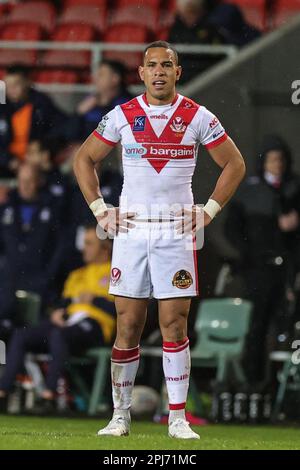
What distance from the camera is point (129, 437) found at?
23.8ft

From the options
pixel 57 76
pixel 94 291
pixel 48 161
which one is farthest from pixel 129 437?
pixel 57 76

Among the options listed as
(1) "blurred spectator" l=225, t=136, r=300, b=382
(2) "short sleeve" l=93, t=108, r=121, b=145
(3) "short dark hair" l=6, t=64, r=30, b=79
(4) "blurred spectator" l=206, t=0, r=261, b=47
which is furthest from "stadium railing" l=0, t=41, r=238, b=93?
(2) "short sleeve" l=93, t=108, r=121, b=145

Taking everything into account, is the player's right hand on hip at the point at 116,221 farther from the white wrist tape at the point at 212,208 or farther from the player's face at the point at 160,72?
the player's face at the point at 160,72

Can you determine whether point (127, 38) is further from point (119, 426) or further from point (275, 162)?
point (119, 426)

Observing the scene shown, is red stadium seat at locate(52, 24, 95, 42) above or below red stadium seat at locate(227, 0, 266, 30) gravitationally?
below

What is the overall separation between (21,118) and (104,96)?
760 millimetres

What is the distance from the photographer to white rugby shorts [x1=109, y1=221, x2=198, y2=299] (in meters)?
Answer: 7.25

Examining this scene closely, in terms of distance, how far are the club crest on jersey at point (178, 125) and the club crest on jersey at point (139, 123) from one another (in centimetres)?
15

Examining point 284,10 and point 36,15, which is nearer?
point 284,10

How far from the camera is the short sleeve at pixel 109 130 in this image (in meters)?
7.46

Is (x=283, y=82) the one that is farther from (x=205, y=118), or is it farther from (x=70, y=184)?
(x=205, y=118)

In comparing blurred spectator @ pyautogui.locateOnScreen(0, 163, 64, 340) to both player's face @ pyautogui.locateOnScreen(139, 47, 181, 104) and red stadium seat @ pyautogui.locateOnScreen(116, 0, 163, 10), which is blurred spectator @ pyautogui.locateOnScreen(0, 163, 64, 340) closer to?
red stadium seat @ pyautogui.locateOnScreen(116, 0, 163, 10)

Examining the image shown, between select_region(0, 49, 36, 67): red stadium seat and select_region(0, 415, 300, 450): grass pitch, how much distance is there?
4.28 metres
